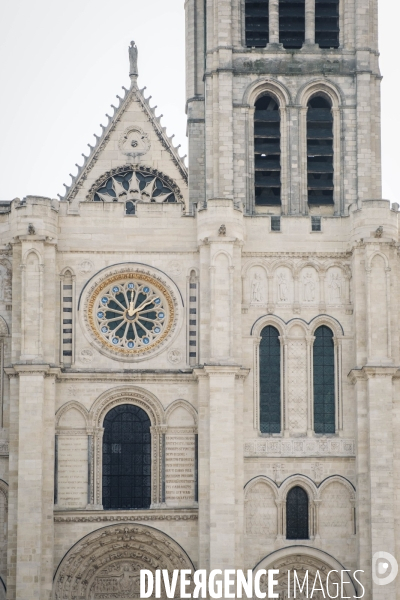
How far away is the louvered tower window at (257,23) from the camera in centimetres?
4669

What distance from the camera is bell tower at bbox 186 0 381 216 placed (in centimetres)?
4534

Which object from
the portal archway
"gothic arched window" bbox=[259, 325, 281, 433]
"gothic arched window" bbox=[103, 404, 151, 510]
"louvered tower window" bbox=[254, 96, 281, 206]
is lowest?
the portal archway

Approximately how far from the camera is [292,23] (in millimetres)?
47000

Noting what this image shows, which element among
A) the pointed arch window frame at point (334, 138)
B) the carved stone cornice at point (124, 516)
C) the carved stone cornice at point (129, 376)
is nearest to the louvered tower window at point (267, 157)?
the pointed arch window frame at point (334, 138)

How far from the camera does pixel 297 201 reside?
149 ft

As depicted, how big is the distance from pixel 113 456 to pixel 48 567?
3820mm

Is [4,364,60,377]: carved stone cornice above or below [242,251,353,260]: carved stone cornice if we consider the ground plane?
below

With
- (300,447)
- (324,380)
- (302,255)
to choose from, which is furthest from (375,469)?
(302,255)

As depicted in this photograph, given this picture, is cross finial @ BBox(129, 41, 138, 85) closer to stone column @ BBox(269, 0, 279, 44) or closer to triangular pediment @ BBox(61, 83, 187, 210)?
triangular pediment @ BBox(61, 83, 187, 210)

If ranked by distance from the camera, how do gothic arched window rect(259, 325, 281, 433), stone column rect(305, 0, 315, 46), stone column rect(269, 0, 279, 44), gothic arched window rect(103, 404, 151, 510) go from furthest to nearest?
stone column rect(305, 0, 315, 46) → stone column rect(269, 0, 279, 44) → gothic arched window rect(259, 325, 281, 433) → gothic arched window rect(103, 404, 151, 510)

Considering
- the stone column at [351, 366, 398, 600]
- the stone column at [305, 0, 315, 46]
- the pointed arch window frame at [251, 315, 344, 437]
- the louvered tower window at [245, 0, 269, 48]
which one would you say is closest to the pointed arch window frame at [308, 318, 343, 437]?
the pointed arch window frame at [251, 315, 344, 437]

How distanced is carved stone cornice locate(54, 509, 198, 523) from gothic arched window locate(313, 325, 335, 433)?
468cm

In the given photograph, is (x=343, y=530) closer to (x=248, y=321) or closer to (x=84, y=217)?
(x=248, y=321)

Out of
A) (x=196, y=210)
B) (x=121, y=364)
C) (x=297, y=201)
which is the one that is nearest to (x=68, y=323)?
(x=121, y=364)
